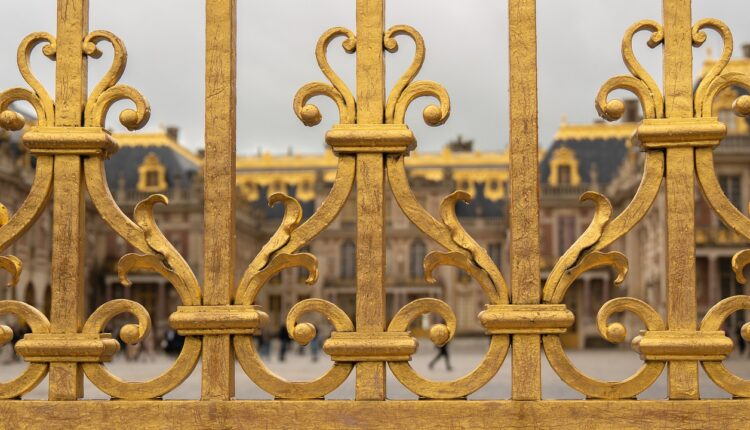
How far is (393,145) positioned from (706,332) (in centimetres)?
81

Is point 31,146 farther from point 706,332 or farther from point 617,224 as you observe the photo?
point 706,332

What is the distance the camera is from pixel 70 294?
267 centimetres

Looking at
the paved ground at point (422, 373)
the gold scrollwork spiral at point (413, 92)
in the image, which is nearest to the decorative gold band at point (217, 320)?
the gold scrollwork spiral at point (413, 92)

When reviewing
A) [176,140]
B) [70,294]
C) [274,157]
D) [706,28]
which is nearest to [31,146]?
[70,294]

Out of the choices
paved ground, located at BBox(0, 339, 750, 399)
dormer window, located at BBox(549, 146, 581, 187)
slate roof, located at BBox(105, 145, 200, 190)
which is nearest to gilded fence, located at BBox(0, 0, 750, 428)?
paved ground, located at BBox(0, 339, 750, 399)

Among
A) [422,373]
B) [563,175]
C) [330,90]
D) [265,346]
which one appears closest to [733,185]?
[563,175]

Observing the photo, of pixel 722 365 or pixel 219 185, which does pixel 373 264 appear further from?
pixel 722 365

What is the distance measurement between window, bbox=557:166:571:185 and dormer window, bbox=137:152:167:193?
19.6 m

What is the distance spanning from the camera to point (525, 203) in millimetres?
2604

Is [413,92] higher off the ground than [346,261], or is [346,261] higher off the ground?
[413,92]

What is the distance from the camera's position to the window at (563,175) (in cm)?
5841

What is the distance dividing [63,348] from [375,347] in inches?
27.9

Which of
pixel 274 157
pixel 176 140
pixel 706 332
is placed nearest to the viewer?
pixel 706 332

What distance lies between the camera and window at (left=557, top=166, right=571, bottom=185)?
58.4 meters
